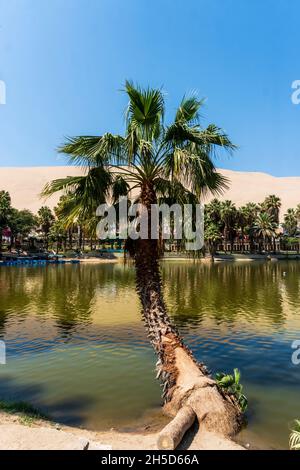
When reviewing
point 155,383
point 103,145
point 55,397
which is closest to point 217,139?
point 103,145

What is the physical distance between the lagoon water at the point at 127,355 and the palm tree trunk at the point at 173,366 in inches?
27.8

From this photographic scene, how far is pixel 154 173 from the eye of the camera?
10273 mm

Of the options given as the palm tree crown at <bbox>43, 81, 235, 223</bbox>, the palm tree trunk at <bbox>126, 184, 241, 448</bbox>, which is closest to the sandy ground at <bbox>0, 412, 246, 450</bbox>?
the palm tree trunk at <bbox>126, 184, 241, 448</bbox>

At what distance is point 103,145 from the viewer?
971 cm

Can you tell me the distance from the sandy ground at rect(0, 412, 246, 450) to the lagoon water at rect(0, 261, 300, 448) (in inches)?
42.9

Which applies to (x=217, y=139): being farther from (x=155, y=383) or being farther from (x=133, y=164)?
(x=155, y=383)

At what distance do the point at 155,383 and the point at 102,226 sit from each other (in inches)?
216

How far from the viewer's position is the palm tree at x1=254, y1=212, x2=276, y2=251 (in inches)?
4166

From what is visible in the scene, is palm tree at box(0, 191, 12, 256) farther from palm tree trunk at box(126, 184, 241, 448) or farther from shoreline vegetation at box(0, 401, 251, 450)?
shoreline vegetation at box(0, 401, 251, 450)

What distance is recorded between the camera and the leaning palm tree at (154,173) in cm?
945

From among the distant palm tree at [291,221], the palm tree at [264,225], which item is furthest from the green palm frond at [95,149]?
the distant palm tree at [291,221]

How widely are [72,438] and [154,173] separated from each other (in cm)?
664

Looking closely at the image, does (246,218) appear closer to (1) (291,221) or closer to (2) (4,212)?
(1) (291,221)

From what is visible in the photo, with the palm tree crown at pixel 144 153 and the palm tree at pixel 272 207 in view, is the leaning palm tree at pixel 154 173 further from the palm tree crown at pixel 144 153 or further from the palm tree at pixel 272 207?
the palm tree at pixel 272 207
